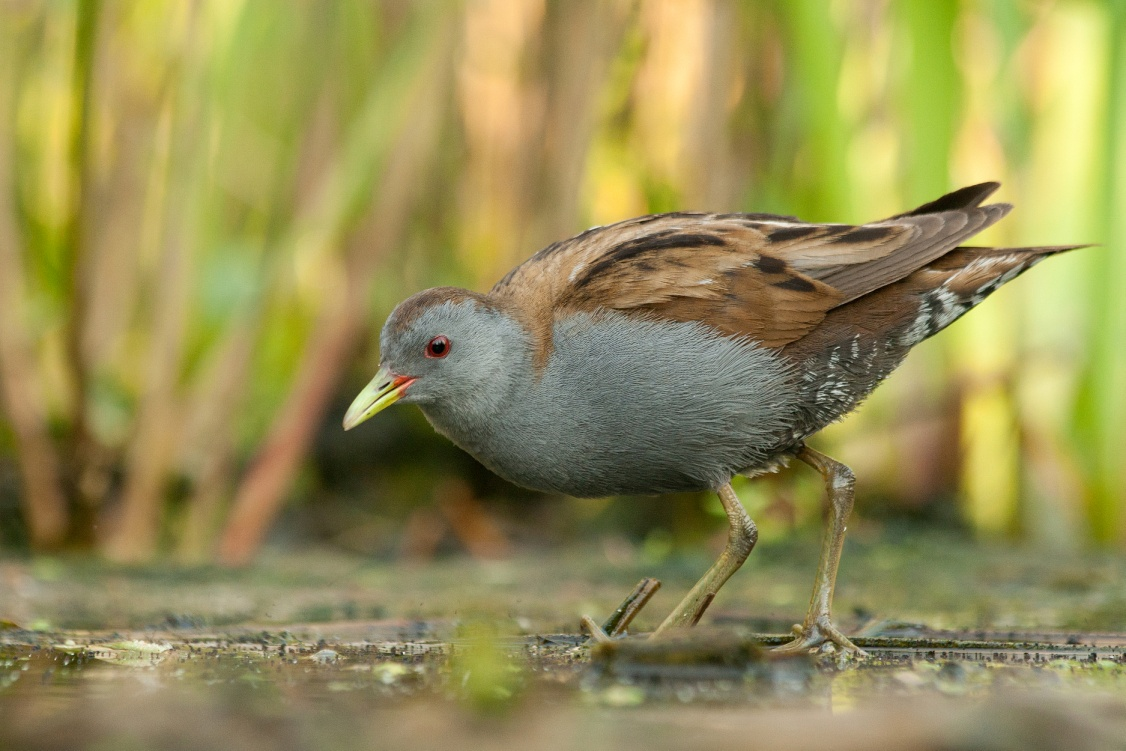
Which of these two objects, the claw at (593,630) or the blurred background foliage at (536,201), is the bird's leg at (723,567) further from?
the blurred background foliage at (536,201)

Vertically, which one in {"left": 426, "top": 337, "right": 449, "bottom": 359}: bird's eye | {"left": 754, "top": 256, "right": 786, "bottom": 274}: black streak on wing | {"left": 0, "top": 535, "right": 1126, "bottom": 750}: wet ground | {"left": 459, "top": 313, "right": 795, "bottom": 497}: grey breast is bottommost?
{"left": 0, "top": 535, "right": 1126, "bottom": 750}: wet ground

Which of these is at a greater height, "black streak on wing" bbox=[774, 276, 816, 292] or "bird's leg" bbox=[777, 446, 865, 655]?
"black streak on wing" bbox=[774, 276, 816, 292]

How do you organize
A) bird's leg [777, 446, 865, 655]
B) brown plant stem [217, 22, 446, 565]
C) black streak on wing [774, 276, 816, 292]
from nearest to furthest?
bird's leg [777, 446, 865, 655]
black streak on wing [774, 276, 816, 292]
brown plant stem [217, 22, 446, 565]

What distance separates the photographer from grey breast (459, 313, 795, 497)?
3502 mm

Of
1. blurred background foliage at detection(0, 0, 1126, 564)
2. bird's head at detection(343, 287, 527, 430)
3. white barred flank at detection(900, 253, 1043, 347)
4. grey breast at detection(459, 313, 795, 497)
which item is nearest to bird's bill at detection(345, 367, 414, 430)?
bird's head at detection(343, 287, 527, 430)

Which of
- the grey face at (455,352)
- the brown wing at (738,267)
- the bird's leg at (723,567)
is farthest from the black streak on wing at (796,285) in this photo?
the grey face at (455,352)

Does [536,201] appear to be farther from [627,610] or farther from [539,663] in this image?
[539,663]

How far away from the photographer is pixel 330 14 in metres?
5.69

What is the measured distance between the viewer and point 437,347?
373 cm

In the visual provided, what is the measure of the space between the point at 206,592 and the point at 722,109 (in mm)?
2877

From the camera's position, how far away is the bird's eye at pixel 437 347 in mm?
3727

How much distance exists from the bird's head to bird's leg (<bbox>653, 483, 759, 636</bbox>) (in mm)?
693

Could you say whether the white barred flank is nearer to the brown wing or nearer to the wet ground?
the brown wing

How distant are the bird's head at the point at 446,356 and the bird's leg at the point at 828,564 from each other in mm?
954
